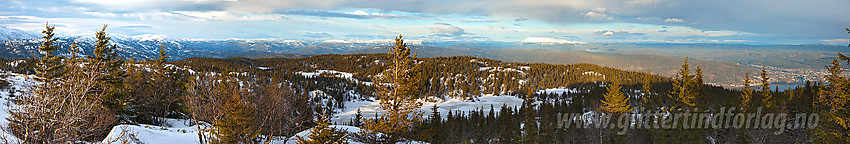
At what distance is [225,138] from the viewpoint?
20766 mm

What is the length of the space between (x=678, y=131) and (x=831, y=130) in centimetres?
1802

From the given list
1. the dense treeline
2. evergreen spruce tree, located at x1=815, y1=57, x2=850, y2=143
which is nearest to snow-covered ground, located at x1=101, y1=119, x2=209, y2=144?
the dense treeline

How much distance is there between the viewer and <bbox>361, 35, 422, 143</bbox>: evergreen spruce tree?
67.7 ft

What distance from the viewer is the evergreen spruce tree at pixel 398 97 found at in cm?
2062

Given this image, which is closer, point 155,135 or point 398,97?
point 398,97

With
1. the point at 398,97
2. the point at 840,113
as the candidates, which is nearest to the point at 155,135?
the point at 398,97

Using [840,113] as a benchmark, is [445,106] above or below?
below

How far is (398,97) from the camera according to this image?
21344mm

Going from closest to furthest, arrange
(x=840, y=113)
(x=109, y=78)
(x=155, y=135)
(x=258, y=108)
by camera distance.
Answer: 1. (x=155, y=135)
2. (x=840, y=113)
3. (x=258, y=108)
4. (x=109, y=78)

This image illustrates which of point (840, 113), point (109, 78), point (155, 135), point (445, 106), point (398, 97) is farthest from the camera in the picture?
point (445, 106)

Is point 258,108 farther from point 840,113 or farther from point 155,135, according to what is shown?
point 840,113

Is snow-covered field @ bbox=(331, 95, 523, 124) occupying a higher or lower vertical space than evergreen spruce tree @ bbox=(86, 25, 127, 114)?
lower

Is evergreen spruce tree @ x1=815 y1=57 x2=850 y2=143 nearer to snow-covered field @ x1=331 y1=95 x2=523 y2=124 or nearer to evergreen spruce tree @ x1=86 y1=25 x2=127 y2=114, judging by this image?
evergreen spruce tree @ x1=86 y1=25 x2=127 y2=114

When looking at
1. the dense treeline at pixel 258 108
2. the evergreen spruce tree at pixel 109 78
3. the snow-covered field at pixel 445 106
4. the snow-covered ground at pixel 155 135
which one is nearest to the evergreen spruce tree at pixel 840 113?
the dense treeline at pixel 258 108
